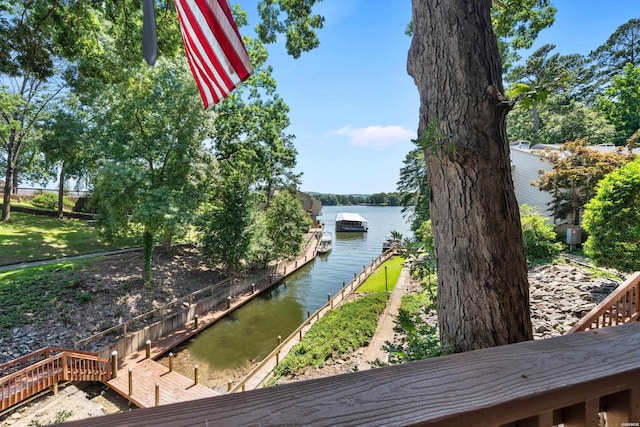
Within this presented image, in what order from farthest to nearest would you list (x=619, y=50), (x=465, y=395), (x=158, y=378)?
(x=619, y=50) < (x=158, y=378) < (x=465, y=395)

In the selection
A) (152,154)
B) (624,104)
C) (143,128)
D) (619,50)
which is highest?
(619,50)

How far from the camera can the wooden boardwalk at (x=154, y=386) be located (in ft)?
23.0

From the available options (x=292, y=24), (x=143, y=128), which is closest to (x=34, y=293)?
(x=143, y=128)

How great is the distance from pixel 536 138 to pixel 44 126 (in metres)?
36.2

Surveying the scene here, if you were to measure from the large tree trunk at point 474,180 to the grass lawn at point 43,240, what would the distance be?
1448cm

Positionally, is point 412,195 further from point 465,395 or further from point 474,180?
point 465,395

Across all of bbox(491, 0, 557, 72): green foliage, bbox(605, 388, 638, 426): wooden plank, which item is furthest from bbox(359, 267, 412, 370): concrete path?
bbox(491, 0, 557, 72): green foliage

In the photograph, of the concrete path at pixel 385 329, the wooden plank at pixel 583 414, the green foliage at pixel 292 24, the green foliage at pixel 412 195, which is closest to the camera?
the wooden plank at pixel 583 414

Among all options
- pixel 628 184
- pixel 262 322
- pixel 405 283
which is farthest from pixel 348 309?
pixel 628 184

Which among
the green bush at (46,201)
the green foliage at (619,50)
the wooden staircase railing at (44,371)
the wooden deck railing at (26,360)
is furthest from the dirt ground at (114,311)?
the green foliage at (619,50)

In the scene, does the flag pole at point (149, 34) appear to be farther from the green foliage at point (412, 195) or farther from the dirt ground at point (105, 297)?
the green foliage at point (412, 195)

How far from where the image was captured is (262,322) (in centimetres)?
1230

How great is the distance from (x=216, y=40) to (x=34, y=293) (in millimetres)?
11442

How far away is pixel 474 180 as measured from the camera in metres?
1.54
